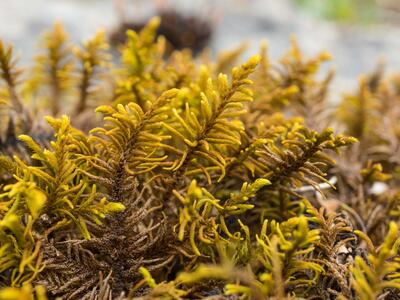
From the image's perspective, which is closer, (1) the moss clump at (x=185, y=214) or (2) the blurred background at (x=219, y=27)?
(1) the moss clump at (x=185, y=214)

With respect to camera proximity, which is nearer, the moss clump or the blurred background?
the moss clump

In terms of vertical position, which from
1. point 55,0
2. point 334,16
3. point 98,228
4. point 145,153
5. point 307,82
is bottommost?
point 98,228

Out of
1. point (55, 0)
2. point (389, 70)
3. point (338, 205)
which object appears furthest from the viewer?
point (55, 0)

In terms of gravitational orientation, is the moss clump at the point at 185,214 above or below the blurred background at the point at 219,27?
below

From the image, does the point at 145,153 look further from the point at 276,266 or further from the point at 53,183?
the point at 276,266

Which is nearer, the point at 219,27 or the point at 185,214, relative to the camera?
the point at 185,214

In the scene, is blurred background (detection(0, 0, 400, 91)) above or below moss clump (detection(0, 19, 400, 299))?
above

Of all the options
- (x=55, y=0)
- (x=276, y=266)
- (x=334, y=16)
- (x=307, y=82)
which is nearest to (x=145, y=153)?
(x=276, y=266)

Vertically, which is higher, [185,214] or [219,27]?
[219,27]
